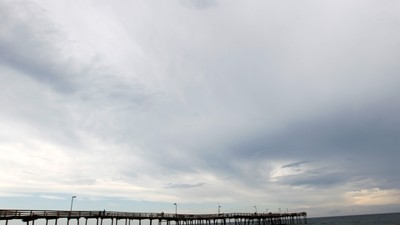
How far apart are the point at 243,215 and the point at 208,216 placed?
15.3m

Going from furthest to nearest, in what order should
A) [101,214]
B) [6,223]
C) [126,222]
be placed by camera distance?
[126,222], [101,214], [6,223]

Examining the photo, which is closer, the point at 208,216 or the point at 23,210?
the point at 23,210

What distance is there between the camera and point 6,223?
3778cm

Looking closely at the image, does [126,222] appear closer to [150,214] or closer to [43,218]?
[150,214]

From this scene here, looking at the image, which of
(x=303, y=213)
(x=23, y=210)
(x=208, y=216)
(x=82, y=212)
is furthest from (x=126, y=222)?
(x=303, y=213)

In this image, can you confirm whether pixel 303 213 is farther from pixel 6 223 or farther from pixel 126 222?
pixel 6 223

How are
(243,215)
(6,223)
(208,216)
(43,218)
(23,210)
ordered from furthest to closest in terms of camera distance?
1. (243,215)
2. (208,216)
3. (43,218)
4. (23,210)
5. (6,223)

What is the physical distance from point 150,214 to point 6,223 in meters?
30.6

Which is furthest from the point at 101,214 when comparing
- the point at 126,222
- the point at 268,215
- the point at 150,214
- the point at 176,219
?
the point at 268,215

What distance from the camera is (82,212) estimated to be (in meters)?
49.7

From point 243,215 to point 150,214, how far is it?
40.5 m

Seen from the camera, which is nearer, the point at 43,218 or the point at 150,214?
the point at 43,218

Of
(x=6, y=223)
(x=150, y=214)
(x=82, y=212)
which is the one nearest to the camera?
(x=6, y=223)

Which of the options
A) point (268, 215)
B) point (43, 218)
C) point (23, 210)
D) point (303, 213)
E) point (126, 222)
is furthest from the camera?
point (303, 213)
